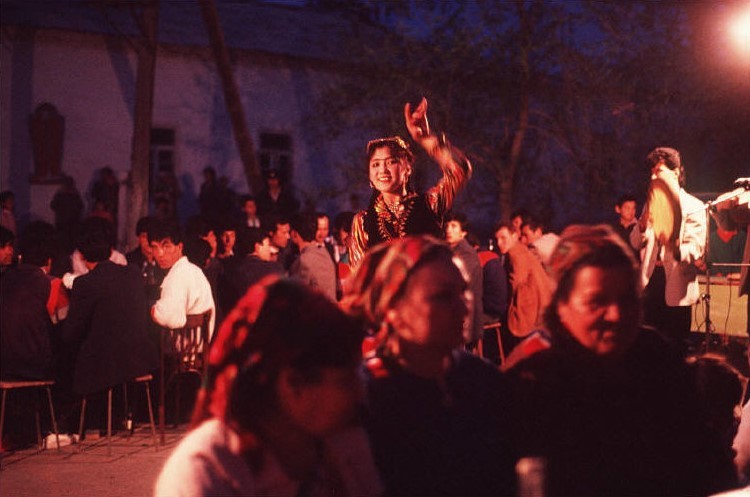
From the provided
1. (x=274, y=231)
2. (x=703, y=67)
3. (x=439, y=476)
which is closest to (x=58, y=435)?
(x=274, y=231)

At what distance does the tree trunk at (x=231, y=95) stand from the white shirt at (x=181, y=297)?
38.2 feet

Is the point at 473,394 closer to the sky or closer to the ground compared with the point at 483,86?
closer to the ground

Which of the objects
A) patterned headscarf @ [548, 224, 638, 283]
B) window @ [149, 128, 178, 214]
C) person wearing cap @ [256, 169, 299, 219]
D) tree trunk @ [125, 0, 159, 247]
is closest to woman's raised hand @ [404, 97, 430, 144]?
patterned headscarf @ [548, 224, 638, 283]

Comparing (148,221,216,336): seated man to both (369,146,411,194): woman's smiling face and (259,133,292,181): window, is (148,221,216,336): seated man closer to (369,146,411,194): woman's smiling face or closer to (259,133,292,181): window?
(369,146,411,194): woman's smiling face

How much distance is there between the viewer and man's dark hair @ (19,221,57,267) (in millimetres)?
7891

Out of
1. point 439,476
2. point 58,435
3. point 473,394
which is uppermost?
point 473,394

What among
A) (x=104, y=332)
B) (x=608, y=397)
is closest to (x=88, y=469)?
(x=104, y=332)

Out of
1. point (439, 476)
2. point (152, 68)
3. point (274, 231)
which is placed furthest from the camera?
point (152, 68)

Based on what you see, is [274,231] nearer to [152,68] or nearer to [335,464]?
[152,68]

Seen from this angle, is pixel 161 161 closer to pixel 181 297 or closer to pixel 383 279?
pixel 181 297

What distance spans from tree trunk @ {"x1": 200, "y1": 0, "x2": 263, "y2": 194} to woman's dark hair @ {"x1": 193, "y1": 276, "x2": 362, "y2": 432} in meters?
17.1

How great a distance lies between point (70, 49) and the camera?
2044 cm

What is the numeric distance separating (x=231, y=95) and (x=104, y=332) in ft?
41.4

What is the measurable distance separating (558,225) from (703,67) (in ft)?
20.9
